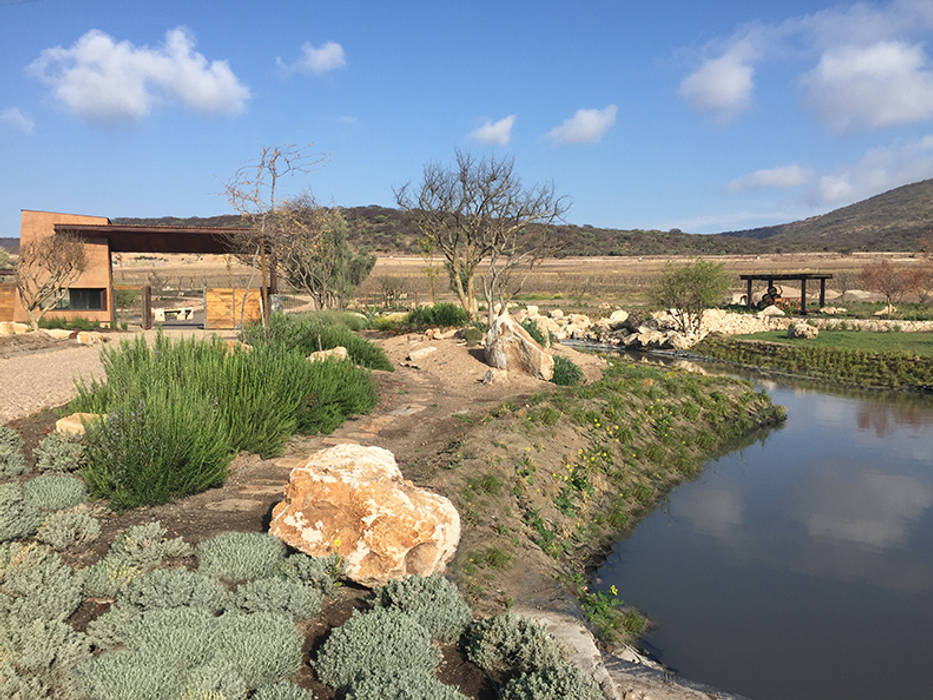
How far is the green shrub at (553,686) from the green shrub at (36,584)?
9.22 ft

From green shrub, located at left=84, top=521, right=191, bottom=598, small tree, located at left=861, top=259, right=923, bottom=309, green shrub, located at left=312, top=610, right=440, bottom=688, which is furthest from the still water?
small tree, located at left=861, top=259, right=923, bottom=309

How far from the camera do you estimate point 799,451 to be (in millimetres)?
13266

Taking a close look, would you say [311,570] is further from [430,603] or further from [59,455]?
[59,455]

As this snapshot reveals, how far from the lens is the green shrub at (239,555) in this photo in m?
4.75

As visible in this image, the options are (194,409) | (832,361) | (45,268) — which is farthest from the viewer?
(832,361)

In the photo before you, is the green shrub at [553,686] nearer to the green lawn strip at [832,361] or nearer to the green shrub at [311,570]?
the green shrub at [311,570]

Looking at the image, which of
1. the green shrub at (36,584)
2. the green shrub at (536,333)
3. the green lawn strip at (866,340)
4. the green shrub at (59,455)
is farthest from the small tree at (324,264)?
the green shrub at (36,584)

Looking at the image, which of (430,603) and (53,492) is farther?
(53,492)

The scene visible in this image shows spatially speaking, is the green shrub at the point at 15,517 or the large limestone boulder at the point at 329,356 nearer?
the green shrub at the point at 15,517

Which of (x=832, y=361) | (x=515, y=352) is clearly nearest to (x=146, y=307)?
(x=515, y=352)

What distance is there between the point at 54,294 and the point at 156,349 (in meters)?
15.8

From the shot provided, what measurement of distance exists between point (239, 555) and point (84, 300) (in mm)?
23763

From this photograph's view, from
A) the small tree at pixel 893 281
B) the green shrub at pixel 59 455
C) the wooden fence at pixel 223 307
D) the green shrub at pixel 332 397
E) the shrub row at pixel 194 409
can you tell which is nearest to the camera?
the shrub row at pixel 194 409

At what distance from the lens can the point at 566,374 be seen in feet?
47.4
